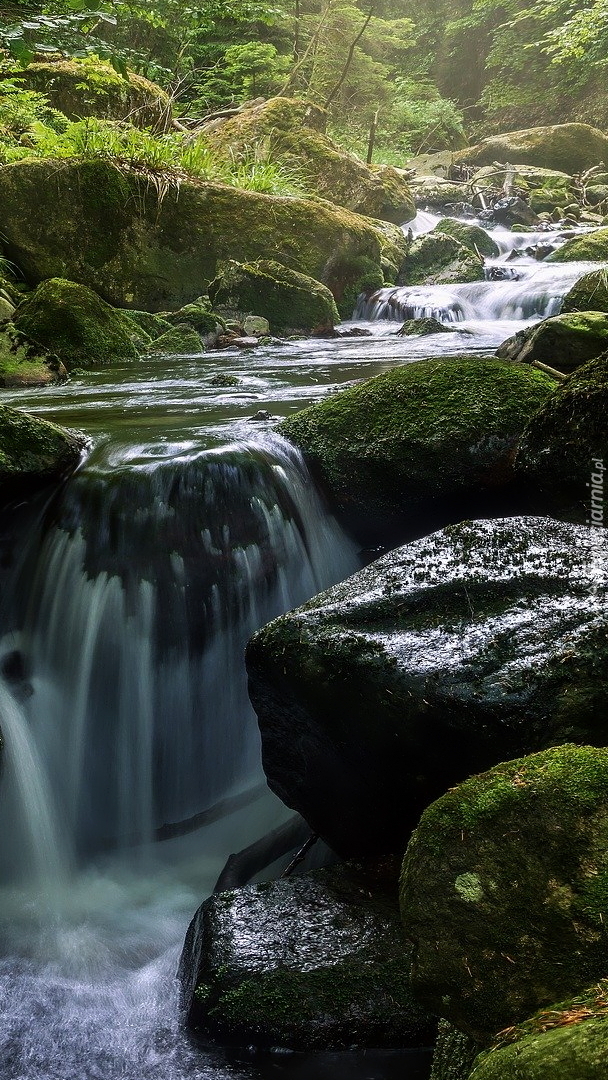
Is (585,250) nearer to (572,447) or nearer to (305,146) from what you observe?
(305,146)

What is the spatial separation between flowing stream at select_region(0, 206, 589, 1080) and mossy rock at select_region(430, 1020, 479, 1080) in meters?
1.02

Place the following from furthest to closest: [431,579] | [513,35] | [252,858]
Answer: [513,35], [252,858], [431,579]

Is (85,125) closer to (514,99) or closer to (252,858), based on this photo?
(252,858)

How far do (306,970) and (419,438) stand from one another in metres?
2.74

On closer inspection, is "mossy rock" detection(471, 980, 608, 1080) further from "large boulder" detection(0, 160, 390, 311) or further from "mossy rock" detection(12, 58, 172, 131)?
"mossy rock" detection(12, 58, 172, 131)

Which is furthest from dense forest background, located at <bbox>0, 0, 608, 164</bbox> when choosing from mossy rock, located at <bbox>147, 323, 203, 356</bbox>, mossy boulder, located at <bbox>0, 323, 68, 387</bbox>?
mossy boulder, located at <bbox>0, 323, 68, 387</bbox>

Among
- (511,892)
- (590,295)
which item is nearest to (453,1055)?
(511,892)

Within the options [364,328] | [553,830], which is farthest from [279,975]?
[364,328]

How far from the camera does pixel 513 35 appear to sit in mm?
30516

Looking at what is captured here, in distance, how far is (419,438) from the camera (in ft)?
13.9

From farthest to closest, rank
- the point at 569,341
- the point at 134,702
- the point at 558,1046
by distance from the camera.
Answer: the point at 569,341 < the point at 134,702 < the point at 558,1046

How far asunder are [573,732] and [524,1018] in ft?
3.04

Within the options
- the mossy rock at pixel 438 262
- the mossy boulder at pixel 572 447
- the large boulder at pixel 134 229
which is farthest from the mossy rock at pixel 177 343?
the mossy boulder at pixel 572 447

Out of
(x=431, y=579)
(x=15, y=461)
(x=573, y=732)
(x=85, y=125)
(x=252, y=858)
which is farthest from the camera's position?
(x=85, y=125)
